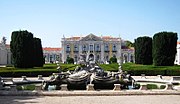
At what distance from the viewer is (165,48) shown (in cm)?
4478

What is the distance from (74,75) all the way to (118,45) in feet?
286

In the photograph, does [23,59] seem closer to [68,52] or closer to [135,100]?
[135,100]

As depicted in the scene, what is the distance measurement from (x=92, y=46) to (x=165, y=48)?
61.6m

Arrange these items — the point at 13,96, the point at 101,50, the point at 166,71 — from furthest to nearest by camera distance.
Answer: the point at 101,50
the point at 166,71
the point at 13,96

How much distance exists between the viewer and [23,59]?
42438 mm

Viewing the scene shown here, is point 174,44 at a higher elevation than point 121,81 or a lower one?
higher

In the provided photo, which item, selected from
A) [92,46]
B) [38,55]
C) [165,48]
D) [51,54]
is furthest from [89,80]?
[51,54]

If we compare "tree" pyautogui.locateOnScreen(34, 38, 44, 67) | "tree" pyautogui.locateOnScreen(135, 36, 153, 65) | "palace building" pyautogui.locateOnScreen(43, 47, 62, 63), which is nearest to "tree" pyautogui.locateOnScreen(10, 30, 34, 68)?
"tree" pyautogui.locateOnScreen(34, 38, 44, 67)

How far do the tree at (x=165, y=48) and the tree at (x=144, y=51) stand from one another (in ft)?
31.2

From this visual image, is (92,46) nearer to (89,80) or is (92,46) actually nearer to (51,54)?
(51,54)

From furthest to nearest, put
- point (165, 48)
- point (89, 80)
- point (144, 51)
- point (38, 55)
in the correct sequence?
point (144, 51) < point (38, 55) < point (165, 48) < point (89, 80)

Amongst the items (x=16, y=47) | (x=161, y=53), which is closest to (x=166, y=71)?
(x=161, y=53)

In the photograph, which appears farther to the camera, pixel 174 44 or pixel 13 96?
pixel 174 44

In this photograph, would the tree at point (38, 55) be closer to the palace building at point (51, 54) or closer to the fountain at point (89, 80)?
the fountain at point (89, 80)
